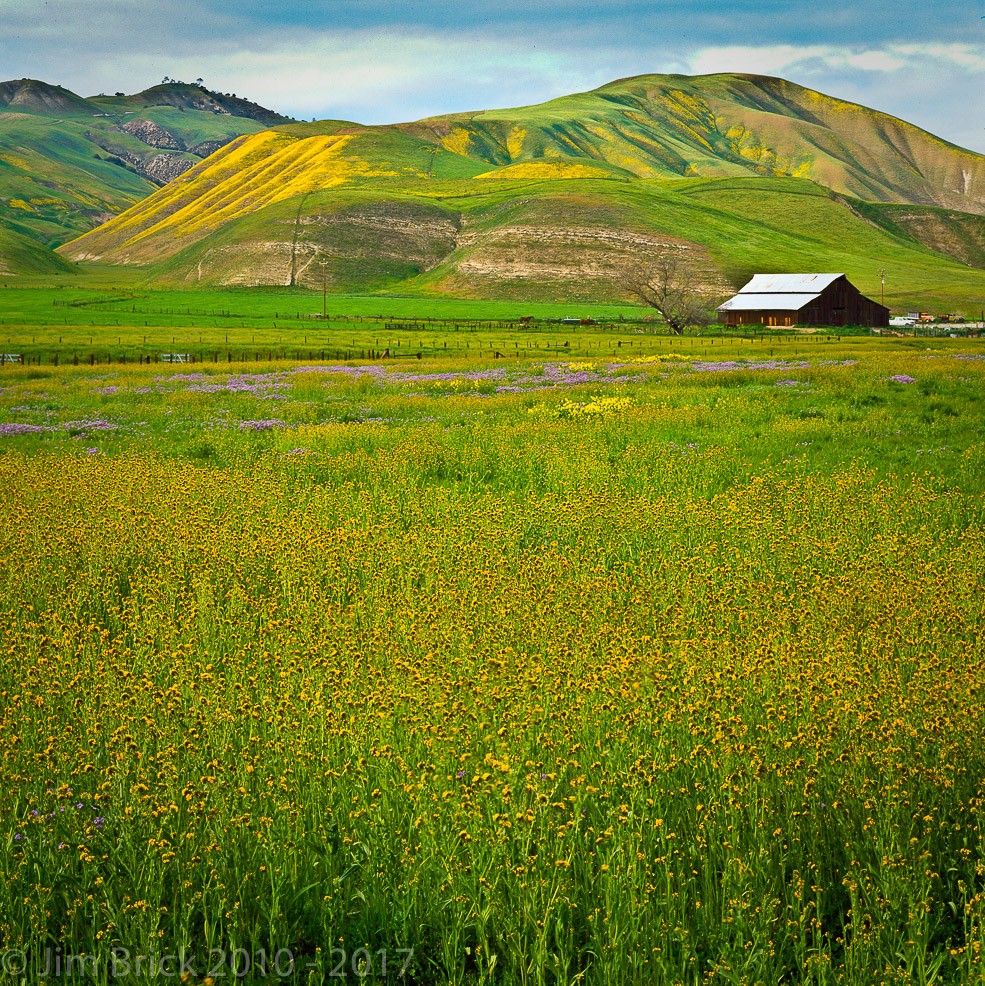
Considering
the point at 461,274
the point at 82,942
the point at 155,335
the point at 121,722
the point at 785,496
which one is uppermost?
the point at 461,274

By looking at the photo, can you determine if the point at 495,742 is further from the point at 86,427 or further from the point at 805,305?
the point at 805,305

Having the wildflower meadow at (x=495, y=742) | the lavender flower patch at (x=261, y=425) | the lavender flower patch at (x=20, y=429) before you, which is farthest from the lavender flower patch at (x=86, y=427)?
the wildflower meadow at (x=495, y=742)

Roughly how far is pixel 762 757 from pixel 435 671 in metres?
2.46

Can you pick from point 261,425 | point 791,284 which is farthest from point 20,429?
point 791,284

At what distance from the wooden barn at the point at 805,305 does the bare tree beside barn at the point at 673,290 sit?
6528 millimetres

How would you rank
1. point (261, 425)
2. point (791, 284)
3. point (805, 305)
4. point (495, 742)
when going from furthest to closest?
1. point (791, 284)
2. point (805, 305)
3. point (261, 425)
4. point (495, 742)

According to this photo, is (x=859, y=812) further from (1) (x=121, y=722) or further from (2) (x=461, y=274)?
(2) (x=461, y=274)

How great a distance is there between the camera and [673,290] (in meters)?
110

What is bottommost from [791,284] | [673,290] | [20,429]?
[20,429]

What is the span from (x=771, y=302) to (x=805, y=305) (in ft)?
16.8

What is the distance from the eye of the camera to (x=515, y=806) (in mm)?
4273

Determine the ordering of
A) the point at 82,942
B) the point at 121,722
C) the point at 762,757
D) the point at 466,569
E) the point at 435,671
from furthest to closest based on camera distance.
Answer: the point at 466,569, the point at 435,671, the point at 121,722, the point at 762,757, the point at 82,942

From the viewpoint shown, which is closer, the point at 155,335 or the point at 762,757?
the point at 762,757

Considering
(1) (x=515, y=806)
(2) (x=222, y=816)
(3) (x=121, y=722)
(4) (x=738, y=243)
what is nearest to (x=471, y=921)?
(1) (x=515, y=806)
